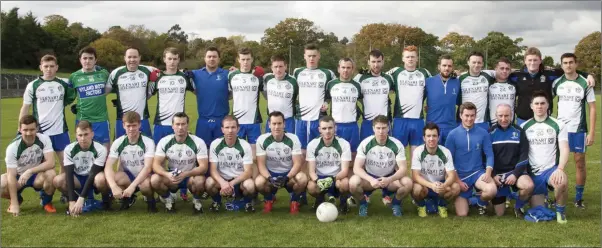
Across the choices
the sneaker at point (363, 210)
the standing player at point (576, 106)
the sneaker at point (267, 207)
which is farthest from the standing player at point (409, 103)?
the sneaker at point (267, 207)

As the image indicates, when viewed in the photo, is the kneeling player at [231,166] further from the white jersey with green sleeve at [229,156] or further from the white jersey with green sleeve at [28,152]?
the white jersey with green sleeve at [28,152]

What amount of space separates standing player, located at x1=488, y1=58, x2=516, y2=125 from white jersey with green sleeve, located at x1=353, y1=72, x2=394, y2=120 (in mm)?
1192

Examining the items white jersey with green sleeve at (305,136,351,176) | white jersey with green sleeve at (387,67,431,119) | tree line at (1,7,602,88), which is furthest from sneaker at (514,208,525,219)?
tree line at (1,7,602,88)

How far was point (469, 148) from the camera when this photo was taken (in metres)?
5.56

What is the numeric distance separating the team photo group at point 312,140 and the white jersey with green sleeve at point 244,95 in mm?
13

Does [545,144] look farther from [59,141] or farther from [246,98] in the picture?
[59,141]

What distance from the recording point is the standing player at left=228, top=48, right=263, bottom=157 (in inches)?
256

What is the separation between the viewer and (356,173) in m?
5.49

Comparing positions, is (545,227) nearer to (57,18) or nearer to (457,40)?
(457,40)

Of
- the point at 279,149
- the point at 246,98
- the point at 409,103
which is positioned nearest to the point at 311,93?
the point at 246,98

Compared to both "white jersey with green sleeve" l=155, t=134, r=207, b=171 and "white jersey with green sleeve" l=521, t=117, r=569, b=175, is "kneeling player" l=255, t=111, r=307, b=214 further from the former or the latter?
"white jersey with green sleeve" l=521, t=117, r=569, b=175

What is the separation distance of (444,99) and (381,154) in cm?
129

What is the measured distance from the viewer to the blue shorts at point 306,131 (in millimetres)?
6461

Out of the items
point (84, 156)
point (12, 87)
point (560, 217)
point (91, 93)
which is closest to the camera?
point (560, 217)
